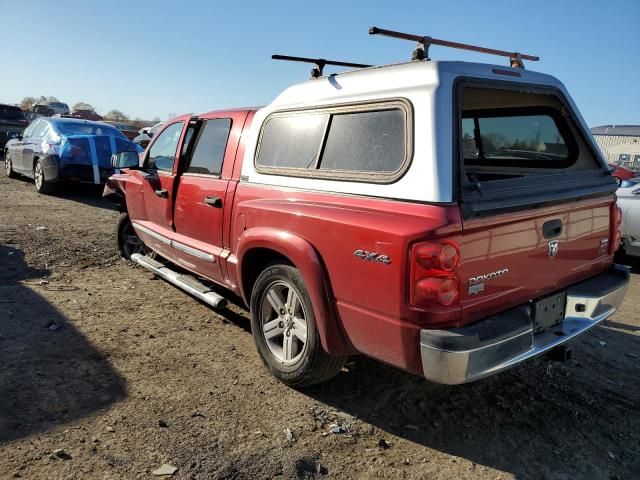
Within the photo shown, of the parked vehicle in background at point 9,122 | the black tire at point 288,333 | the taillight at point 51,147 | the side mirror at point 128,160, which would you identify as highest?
the parked vehicle in background at point 9,122

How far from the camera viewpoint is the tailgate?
2484 mm

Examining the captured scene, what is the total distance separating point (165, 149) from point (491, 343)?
386cm

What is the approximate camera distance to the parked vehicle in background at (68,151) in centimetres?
1026

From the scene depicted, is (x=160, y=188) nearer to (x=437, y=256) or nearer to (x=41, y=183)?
(x=437, y=256)

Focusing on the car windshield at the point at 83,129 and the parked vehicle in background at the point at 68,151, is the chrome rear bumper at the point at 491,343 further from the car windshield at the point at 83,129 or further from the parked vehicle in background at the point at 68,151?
the car windshield at the point at 83,129

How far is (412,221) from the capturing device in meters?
2.42

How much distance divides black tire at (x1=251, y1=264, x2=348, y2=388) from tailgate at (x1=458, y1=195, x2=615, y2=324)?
1033 millimetres

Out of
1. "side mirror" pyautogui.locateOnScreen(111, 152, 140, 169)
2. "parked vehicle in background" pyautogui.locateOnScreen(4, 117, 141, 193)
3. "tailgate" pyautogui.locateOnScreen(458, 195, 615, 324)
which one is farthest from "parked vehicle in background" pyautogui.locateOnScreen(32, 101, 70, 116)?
"tailgate" pyautogui.locateOnScreen(458, 195, 615, 324)

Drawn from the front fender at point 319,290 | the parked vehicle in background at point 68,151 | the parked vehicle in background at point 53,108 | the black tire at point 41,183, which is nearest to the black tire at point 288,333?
the front fender at point 319,290

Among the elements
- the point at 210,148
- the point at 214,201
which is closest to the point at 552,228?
the point at 214,201

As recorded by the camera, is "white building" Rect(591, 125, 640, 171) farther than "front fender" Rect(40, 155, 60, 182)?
Yes

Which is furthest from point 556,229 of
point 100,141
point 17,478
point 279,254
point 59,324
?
point 100,141

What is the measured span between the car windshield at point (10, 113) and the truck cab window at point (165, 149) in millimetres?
16067

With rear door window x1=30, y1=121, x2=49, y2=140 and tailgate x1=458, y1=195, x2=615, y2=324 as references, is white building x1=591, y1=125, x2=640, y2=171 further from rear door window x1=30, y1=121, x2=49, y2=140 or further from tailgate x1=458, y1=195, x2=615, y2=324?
tailgate x1=458, y1=195, x2=615, y2=324
